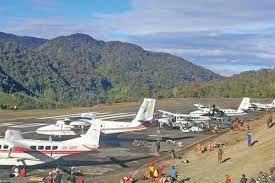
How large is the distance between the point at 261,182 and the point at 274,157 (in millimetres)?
7109

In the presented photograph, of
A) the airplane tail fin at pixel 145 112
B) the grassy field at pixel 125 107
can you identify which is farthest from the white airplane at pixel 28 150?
the grassy field at pixel 125 107

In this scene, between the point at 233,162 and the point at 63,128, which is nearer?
the point at 233,162

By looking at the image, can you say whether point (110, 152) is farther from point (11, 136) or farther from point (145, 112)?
point (11, 136)

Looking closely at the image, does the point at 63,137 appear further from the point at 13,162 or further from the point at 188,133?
the point at 13,162

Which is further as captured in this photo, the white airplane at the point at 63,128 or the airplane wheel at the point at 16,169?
the white airplane at the point at 63,128

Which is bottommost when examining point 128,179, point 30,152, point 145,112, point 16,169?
point 128,179

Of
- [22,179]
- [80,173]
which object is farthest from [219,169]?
[22,179]

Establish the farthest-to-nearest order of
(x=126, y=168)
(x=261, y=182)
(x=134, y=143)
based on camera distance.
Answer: (x=134, y=143) → (x=126, y=168) → (x=261, y=182)

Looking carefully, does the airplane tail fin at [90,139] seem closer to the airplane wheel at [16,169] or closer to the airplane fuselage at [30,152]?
the airplane fuselage at [30,152]

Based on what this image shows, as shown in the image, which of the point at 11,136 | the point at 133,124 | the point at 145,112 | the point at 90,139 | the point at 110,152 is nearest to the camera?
the point at 11,136

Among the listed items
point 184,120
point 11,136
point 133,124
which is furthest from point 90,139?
point 184,120

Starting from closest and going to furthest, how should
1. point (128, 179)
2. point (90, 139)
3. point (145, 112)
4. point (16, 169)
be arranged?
1. point (128, 179)
2. point (16, 169)
3. point (90, 139)
4. point (145, 112)

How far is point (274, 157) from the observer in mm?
44844

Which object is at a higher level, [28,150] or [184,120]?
[184,120]
